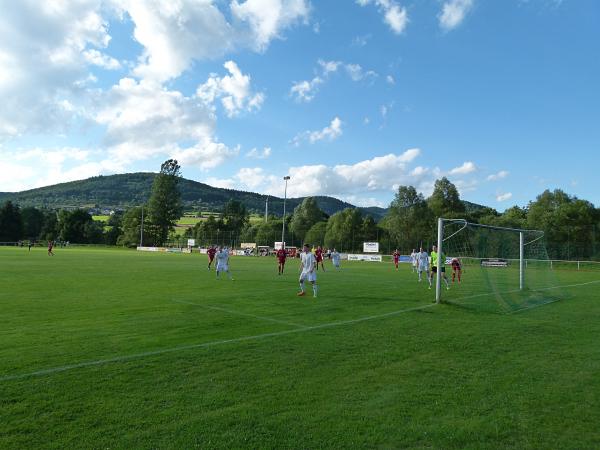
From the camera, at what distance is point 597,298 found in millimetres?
17625

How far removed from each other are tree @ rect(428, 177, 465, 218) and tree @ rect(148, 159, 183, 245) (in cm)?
5652

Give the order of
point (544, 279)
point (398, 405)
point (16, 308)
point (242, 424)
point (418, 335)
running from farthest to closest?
point (544, 279) → point (16, 308) → point (418, 335) → point (398, 405) → point (242, 424)

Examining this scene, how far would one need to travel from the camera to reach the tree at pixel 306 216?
329 feet

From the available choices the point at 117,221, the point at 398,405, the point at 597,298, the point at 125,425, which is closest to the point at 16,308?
the point at 125,425

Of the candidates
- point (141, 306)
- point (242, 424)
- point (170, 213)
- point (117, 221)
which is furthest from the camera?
point (117, 221)

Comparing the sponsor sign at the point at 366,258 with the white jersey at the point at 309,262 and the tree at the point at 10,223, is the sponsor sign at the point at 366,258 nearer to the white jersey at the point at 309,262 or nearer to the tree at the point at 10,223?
the white jersey at the point at 309,262

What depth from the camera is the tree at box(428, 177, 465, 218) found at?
77562 mm

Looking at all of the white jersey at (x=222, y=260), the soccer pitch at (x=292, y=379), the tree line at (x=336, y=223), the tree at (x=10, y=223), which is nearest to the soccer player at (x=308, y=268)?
the soccer pitch at (x=292, y=379)

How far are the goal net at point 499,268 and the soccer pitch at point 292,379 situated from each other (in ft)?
10.8

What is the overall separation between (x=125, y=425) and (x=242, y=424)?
1.22m

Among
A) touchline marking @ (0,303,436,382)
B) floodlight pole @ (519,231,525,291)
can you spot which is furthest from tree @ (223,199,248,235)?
touchline marking @ (0,303,436,382)

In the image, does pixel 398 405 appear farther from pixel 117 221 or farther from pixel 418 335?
pixel 117 221

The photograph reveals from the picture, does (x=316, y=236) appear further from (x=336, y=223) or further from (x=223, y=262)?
(x=223, y=262)

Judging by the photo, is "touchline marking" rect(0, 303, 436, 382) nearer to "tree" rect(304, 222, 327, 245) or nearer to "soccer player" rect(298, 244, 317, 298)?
"soccer player" rect(298, 244, 317, 298)
